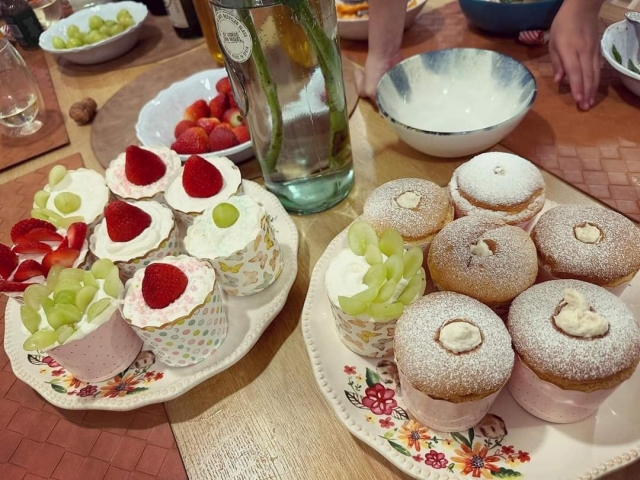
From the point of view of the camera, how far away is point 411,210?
0.81 meters

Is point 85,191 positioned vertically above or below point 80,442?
above

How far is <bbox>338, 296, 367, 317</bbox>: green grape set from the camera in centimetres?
66

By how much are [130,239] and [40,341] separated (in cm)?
23

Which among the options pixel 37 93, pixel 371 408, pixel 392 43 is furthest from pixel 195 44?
pixel 371 408

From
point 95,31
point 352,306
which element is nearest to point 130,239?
point 352,306

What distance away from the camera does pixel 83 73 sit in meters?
1.71

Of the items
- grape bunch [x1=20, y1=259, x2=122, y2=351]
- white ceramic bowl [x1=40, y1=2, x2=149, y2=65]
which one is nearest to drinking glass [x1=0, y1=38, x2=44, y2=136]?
white ceramic bowl [x1=40, y1=2, x2=149, y2=65]

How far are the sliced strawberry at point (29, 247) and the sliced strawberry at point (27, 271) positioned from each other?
0.03 m

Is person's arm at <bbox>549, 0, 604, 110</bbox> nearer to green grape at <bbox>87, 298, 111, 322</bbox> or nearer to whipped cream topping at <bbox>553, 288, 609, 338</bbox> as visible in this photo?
whipped cream topping at <bbox>553, 288, 609, 338</bbox>

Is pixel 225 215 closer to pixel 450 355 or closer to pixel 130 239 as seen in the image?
pixel 130 239

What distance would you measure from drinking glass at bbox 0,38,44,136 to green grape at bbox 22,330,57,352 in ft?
3.27

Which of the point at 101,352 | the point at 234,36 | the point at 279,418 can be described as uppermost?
the point at 234,36

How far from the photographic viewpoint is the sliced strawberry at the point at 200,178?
0.92 meters

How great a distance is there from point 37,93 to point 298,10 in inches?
44.1
